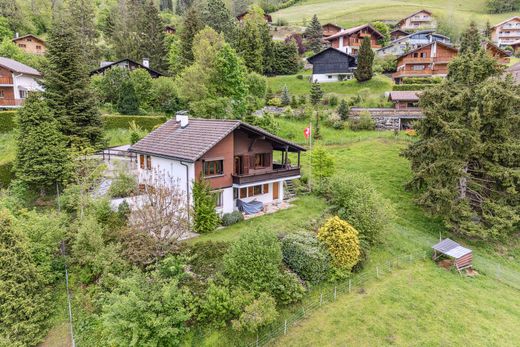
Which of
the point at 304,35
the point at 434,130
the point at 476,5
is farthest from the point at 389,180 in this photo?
the point at 476,5

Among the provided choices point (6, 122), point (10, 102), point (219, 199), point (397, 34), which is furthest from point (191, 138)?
point (397, 34)

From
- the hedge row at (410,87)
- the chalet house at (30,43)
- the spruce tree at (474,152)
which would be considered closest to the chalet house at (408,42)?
the hedge row at (410,87)

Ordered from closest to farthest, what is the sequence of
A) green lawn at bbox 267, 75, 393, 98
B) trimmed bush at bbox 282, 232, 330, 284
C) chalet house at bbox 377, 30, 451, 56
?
trimmed bush at bbox 282, 232, 330, 284, green lawn at bbox 267, 75, 393, 98, chalet house at bbox 377, 30, 451, 56

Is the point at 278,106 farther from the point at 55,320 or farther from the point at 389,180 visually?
the point at 55,320

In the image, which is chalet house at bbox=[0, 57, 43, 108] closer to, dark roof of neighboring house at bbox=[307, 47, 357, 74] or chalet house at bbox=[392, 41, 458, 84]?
dark roof of neighboring house at bbox=[307, 47, 357, 74]

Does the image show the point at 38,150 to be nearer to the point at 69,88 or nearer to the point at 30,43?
the point at 69,88

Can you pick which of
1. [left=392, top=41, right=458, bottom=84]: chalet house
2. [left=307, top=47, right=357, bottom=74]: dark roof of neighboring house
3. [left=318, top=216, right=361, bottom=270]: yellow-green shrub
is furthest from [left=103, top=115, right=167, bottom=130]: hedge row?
[left=392, top=41, right=458, bottom=84]: chalet house

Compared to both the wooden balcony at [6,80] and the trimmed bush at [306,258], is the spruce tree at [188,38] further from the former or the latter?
the trimmed bush at [306,258]
